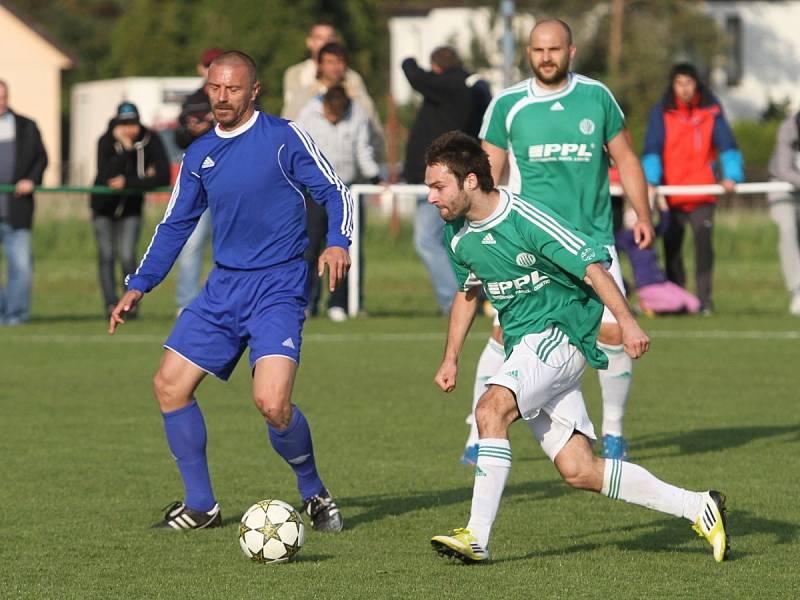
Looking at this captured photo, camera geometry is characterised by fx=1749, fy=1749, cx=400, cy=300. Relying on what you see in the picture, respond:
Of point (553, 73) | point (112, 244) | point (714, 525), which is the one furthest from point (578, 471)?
point (112, 244)

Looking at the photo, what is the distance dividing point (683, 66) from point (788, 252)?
210 centimetres

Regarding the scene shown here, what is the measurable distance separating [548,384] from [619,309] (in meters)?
0.45

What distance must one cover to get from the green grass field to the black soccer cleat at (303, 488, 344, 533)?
0.08 metres

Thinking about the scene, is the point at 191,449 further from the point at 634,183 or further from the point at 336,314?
the point at 336,314

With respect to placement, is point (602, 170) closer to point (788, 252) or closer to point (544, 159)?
point (544, 159)

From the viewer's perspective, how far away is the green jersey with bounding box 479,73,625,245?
28.3 feet

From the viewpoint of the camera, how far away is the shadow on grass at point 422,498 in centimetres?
784

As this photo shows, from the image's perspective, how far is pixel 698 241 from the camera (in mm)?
16547

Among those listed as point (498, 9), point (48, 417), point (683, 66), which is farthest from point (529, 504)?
point (498, 9)

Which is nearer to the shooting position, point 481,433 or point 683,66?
point 481,433

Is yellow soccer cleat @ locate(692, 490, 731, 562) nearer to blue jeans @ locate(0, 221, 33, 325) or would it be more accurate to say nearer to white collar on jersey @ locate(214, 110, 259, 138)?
white collar on jersey @ locate(214, 110, 259, 138)

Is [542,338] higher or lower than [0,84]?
lower

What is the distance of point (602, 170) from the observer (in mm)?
8758

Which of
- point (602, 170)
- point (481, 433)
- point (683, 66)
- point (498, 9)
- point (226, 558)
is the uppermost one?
point (498, 9)
